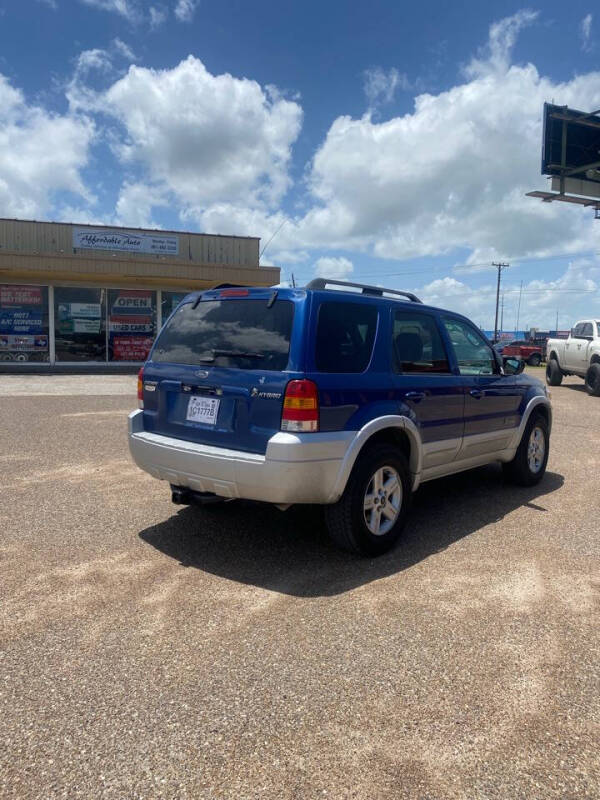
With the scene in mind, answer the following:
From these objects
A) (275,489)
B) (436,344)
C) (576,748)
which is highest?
(436,344)

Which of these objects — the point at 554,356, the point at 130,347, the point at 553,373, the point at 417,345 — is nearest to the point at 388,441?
the point at 417,345

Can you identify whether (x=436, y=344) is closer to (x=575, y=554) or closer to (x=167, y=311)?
(x=575, y=554)

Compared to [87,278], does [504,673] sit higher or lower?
lower

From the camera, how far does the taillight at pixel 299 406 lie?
3.51 metres

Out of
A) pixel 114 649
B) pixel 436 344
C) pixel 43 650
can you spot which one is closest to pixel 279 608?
pixel 114 649

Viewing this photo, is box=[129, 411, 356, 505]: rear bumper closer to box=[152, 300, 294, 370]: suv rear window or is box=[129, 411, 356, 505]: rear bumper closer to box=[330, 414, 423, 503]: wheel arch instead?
box=[330, 414, 423, 503]: wheel arch

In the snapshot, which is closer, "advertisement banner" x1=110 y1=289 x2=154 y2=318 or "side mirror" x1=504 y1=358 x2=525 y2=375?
"side mirror" x1=504 y1=358 x2=525 y2=375

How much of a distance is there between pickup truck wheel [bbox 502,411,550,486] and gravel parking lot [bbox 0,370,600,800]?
0.77 m

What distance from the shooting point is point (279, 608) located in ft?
10.7

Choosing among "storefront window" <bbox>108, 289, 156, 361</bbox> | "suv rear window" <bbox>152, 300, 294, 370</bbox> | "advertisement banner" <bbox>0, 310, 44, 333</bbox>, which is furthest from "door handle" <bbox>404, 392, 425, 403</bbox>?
"advertisement banner" <bbox>0, 310, 44, 333</bbox>

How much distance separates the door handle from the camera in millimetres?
4262

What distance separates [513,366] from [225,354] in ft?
10.4

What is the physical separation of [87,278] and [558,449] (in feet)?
52.0

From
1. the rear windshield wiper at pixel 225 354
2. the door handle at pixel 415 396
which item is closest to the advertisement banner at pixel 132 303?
the rear windshield wiper at pixel 225 354
